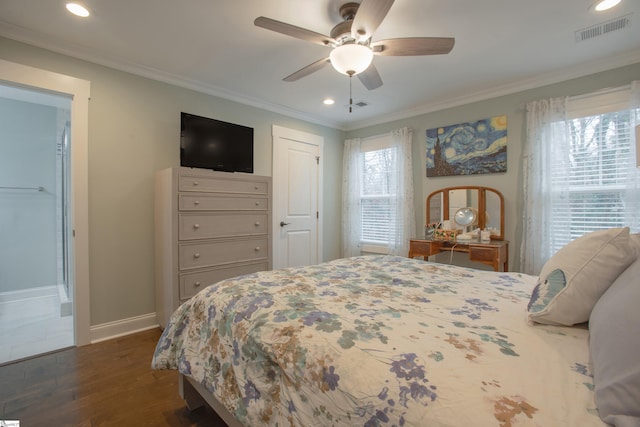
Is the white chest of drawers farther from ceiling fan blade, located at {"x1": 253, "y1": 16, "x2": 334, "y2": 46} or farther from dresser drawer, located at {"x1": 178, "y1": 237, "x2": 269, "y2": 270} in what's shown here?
ceiling fan blade, located at {"x1": 253, "y1": 16, "x2": 334, "y2": 46}

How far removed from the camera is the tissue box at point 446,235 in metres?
3.38

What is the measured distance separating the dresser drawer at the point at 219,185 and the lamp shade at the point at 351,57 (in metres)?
1.52

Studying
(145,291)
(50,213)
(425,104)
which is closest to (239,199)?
(145,291)

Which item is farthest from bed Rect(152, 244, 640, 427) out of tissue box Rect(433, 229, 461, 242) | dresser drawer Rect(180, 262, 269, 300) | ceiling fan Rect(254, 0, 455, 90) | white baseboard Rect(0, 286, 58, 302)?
white baseboard Rect(0, 286, 58, 302)

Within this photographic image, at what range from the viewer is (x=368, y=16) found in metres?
1.60

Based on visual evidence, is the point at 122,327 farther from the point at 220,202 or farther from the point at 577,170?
the point at 577,170

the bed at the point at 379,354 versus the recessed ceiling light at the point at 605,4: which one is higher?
the recessed ceiling light at the point at 605,4

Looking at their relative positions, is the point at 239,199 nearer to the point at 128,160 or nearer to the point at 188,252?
the point at 188,252

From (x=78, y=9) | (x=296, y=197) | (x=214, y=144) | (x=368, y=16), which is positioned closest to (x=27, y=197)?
(x=214, y=144)

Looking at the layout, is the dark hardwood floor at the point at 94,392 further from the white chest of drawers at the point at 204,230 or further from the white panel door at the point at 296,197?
the white panel door at the point at 296,197

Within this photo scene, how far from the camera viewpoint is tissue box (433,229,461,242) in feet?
11.1

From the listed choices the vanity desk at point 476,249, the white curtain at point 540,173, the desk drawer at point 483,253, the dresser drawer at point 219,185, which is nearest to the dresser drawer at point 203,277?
the dresser drawer at point 219,185

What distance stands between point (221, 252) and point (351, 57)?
202 centimetres

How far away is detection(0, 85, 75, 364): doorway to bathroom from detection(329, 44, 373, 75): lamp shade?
130 inches
